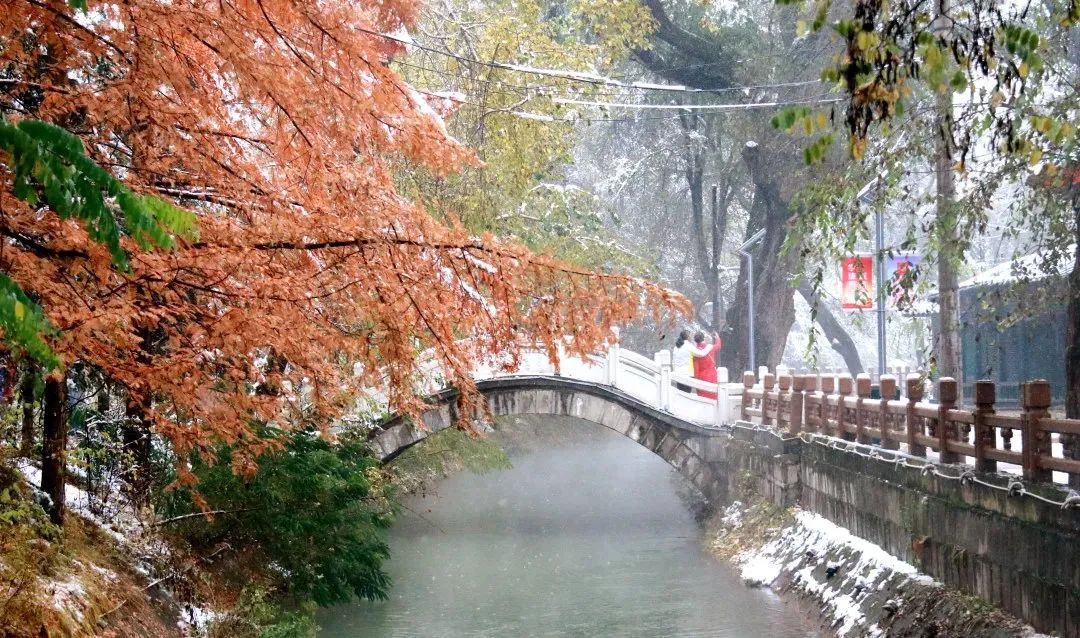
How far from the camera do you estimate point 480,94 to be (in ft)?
43.0

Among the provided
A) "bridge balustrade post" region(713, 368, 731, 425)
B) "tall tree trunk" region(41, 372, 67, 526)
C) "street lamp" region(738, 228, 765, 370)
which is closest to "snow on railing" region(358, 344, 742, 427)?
"bridge balustrade post" region(713, 368, 731, 425)

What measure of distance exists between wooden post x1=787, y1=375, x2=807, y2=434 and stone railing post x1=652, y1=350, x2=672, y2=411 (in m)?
4.16

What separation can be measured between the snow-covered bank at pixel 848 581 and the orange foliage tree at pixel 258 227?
179 inches

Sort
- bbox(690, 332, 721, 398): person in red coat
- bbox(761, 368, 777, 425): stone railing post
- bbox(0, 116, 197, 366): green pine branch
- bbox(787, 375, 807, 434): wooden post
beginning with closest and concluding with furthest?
bbox(0, 116, 197, 366): green pine branch → bbox(787, 375, 807, 434): wooden post → bbox(761, 368, 777, 425): stone railing post → bbox(690, 332, 721, 398): person in red coat

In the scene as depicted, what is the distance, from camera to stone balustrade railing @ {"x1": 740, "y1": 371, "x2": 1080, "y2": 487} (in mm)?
8609

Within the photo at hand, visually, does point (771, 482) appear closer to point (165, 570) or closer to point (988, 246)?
point (165, 570)

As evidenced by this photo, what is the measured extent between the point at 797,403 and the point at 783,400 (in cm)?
84

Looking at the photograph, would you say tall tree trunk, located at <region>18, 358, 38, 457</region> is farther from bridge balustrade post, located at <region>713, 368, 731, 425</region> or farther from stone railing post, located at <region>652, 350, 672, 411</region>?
bridge balustrade post, located at <region>713, 368, 731, 425</region>

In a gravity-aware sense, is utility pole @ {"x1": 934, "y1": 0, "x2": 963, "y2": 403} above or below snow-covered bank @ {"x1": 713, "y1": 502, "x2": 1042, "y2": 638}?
above

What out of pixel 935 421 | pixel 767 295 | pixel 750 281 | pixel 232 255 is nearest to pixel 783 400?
pixel 935 421

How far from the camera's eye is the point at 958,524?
9.88m

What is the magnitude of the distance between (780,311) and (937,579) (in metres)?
15.0

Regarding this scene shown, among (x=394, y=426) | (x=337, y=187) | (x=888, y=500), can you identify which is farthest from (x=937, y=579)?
(x=394, y=426)

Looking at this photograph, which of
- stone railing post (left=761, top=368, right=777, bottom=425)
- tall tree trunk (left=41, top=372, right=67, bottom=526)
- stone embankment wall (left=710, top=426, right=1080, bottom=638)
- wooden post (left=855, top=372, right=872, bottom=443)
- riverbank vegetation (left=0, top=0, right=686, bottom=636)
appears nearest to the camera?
riverbank vegetation (left=0, top=0, right=686, bottom=636)
